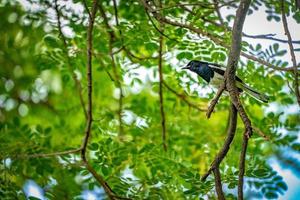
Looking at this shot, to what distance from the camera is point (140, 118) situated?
9.79ft

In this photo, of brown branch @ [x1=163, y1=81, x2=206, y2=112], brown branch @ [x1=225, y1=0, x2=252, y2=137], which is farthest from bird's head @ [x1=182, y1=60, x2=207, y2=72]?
brown branch @ [x1=163, y1=81, x2=206, y2=112]

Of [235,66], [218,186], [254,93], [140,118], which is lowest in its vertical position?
[140,118]

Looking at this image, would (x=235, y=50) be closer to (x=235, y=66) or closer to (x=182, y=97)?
(x=235, y=66)

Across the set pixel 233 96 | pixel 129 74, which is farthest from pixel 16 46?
pixel 233 96

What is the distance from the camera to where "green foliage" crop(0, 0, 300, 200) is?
2.26 m

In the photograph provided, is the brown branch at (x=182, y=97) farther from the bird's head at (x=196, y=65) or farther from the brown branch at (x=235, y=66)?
the brown branch at (x=235, y=66)

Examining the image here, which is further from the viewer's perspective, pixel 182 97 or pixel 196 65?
pixel 182 97

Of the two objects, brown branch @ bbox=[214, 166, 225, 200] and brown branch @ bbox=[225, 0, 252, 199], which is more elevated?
brown branch @ bbox=[225, 0, 252, 199]

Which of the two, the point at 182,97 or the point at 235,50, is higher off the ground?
the point at 235,50

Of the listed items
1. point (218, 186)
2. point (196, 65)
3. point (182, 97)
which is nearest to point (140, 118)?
point (182, 97)

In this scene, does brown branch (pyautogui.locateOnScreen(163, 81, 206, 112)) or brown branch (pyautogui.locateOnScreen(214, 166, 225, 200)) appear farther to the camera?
brown branch (pyautogui.locateOnScreen(163, 81, 206, 112))

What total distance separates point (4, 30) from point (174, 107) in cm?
114

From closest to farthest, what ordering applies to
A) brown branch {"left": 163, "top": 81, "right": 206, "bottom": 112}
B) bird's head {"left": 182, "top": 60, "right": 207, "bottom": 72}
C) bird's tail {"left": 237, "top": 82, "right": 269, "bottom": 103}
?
bird's tail {"left": 237, "top": 82, "right": 269, "bottom": 103}, bird's head {"left": 182, "top": 60, "right": 207, "bottom": 72}, brown branch {"left": 163, "top": 81, "right": 206, "bottom": 112}

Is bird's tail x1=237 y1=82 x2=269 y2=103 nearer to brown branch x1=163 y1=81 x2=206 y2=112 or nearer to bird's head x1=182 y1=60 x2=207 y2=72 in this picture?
bird's head x1=182 y1=60 x2=207 y2=72
